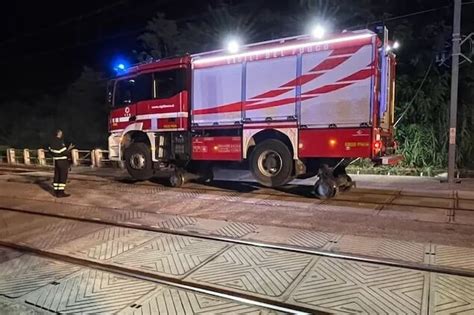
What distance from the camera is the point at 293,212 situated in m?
8.00

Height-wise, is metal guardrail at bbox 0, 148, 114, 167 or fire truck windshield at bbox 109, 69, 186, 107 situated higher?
fire truck windshield at bbox 109, 69, 186, 107

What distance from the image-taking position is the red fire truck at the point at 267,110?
28.4 feet

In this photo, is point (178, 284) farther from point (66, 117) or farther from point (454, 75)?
point (66, 117)

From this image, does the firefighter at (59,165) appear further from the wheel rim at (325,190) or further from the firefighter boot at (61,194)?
the wheel rim at (325,190)

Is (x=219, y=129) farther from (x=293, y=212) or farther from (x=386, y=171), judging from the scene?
(x=386, y=171)

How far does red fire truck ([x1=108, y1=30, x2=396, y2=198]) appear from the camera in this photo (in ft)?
28.4

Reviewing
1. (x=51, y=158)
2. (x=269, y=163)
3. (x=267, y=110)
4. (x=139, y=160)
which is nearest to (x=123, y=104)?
(x=139, y=160)

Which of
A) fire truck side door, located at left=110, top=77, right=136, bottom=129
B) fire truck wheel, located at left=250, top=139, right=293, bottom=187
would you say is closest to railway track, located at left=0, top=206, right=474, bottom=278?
fire truck wheel, located at left=250, top=139, right=293, bottom=187

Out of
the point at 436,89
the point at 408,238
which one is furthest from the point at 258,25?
the point at 408,238

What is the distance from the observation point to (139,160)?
12039mm

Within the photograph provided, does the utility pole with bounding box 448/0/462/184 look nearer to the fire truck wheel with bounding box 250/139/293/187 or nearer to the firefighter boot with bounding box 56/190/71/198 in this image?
the fire truck wheel with bounding box 250/139/293/187

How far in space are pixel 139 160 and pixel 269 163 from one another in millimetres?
4089

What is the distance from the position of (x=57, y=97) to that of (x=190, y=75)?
26.3m

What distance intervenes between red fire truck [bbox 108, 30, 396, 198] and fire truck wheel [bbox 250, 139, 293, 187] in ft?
0.08
